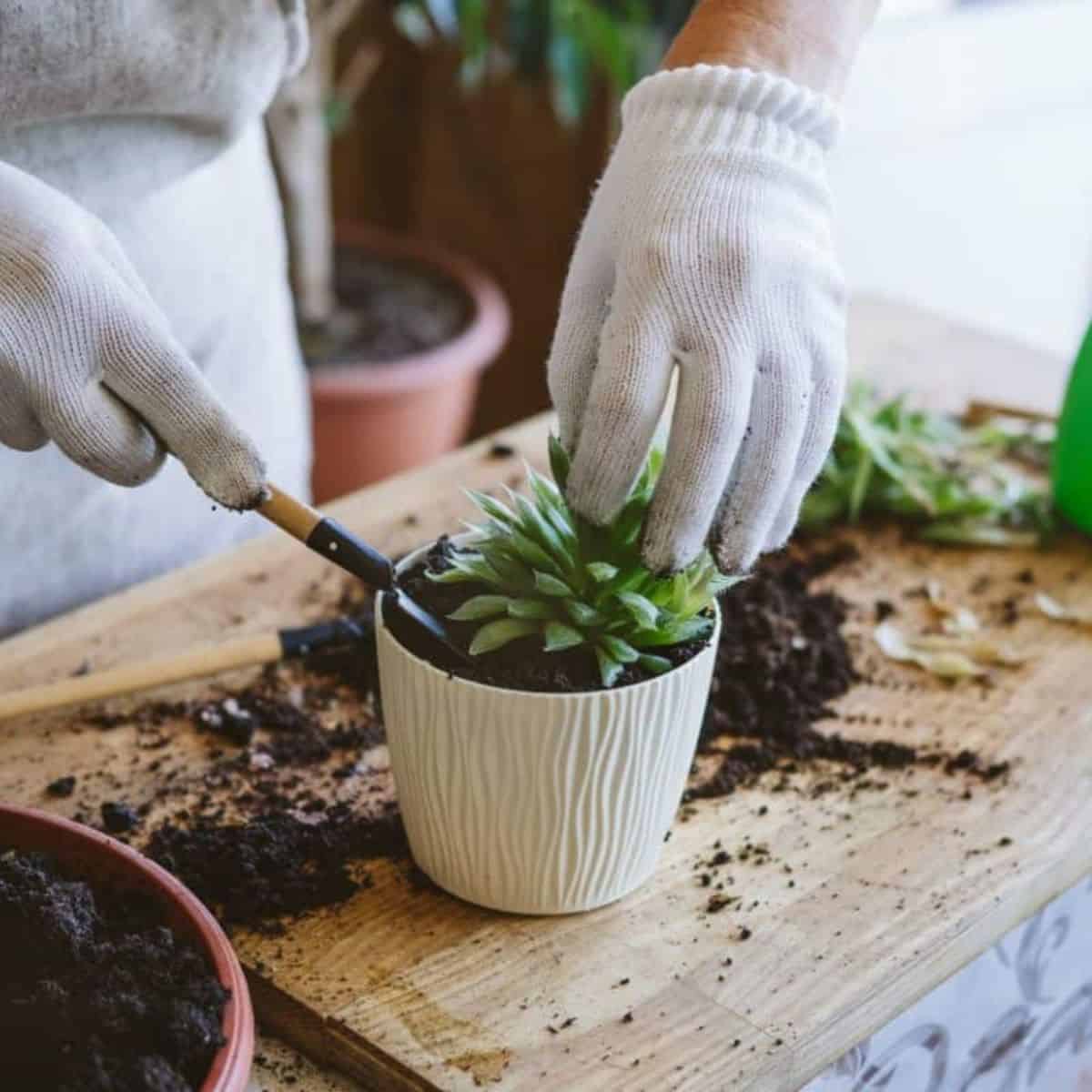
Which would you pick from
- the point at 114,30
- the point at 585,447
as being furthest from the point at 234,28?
the point at 585,447

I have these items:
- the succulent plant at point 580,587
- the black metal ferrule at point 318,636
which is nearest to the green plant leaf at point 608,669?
the succulent plant at point 580,587

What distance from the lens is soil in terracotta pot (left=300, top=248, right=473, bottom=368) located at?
226cm

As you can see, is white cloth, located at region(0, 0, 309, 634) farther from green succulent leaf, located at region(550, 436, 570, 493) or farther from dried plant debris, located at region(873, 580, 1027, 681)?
dried plant debris, located at region(873, 580, 1027, 681)

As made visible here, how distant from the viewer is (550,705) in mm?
831

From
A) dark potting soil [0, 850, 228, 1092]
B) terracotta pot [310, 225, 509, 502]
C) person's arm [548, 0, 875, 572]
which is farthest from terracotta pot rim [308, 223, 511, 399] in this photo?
dark potting soil [0, 850, 228, 1092]

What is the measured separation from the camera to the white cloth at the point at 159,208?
1.04 meters

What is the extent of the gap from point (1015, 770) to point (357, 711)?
0.44 metres

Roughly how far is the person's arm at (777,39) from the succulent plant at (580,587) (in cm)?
27

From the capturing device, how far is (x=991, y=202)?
3387mm

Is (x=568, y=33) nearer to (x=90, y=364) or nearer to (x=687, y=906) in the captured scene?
(x=90, y=364)

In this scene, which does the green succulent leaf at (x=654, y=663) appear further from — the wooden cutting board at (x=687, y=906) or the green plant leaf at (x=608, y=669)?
the wooden cutting board at (x=687, y=906)

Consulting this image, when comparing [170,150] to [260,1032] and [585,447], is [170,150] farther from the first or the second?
[260,1032]

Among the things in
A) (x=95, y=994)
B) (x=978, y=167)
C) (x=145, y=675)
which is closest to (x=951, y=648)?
(x=145, y=675)

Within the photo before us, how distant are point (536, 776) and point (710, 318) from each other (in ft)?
0.86
